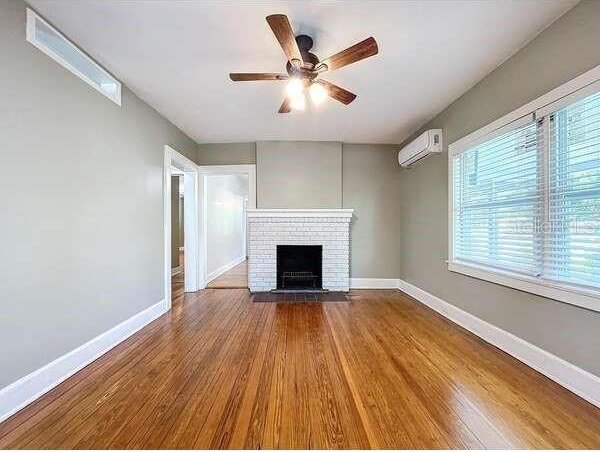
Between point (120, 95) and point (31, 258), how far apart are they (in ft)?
5.69

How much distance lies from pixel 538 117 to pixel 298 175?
10.4 feet

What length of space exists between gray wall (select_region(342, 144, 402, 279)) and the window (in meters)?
3.41

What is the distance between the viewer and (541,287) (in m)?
2.06

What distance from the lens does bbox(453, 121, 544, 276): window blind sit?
7.16 ft

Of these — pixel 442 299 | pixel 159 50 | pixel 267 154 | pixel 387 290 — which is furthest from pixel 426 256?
pixel 159 50

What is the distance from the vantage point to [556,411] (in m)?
1.61

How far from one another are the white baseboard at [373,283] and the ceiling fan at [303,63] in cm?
319

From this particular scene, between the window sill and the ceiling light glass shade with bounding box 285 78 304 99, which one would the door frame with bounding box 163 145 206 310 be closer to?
the ceiling light glass shade with bounding box 285 78 304 99

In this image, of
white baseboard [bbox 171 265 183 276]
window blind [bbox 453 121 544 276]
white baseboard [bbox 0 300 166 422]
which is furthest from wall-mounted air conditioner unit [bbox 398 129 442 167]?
white baseboard [bbox 171 265 183 276]

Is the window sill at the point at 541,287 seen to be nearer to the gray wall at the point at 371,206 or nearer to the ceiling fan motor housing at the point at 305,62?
the gray wall at the point at 371,206

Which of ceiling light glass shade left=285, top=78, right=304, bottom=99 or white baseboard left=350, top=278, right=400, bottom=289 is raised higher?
ceiling light glass shade left=285, top=78, right=304, bottom=99

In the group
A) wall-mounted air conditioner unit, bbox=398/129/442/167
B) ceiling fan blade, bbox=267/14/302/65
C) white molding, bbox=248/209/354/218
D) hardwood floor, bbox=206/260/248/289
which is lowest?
hardwood floor, bbox=206/260/248/289

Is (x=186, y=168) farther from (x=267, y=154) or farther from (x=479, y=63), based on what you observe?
(x=479, y=63)

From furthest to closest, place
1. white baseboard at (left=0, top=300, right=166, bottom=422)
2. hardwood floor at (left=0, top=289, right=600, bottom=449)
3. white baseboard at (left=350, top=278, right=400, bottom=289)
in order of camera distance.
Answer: white baseboard at (left=350, top=278, right=400, bottom=289), white baseboard at (left=0, top=300, right=166, bottom=422), hardwood floor at (left=0, top=289, right=600, bottom=449)
